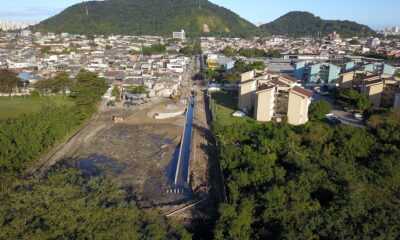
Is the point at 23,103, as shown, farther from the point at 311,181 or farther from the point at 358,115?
the point at 358,115

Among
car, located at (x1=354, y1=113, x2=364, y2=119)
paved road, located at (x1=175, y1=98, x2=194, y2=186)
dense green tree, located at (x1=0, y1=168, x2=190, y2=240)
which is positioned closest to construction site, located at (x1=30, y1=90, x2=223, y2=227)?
paved road, located at (x1=175, y1=98, x2=194, y2=186)

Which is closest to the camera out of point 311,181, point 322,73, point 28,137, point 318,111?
point 311,181

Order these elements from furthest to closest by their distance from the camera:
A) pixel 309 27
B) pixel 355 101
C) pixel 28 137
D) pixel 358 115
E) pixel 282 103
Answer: pixel 309 27 → pixel 355 101 → pixel 282 103 → pixel 358 115 → pixel 28 137

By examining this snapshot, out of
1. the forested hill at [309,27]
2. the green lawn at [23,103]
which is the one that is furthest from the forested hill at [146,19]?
the green lawn at [23,103]

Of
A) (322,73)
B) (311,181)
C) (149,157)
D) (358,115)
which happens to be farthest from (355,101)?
(149,157)

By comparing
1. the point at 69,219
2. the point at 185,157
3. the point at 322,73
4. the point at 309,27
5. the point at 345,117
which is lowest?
the point at 185,157

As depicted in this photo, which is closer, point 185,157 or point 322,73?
point 185,157

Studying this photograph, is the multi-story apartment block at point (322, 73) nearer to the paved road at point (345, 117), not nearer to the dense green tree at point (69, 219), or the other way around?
the paved road at point (345, 117)

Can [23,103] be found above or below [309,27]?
below
